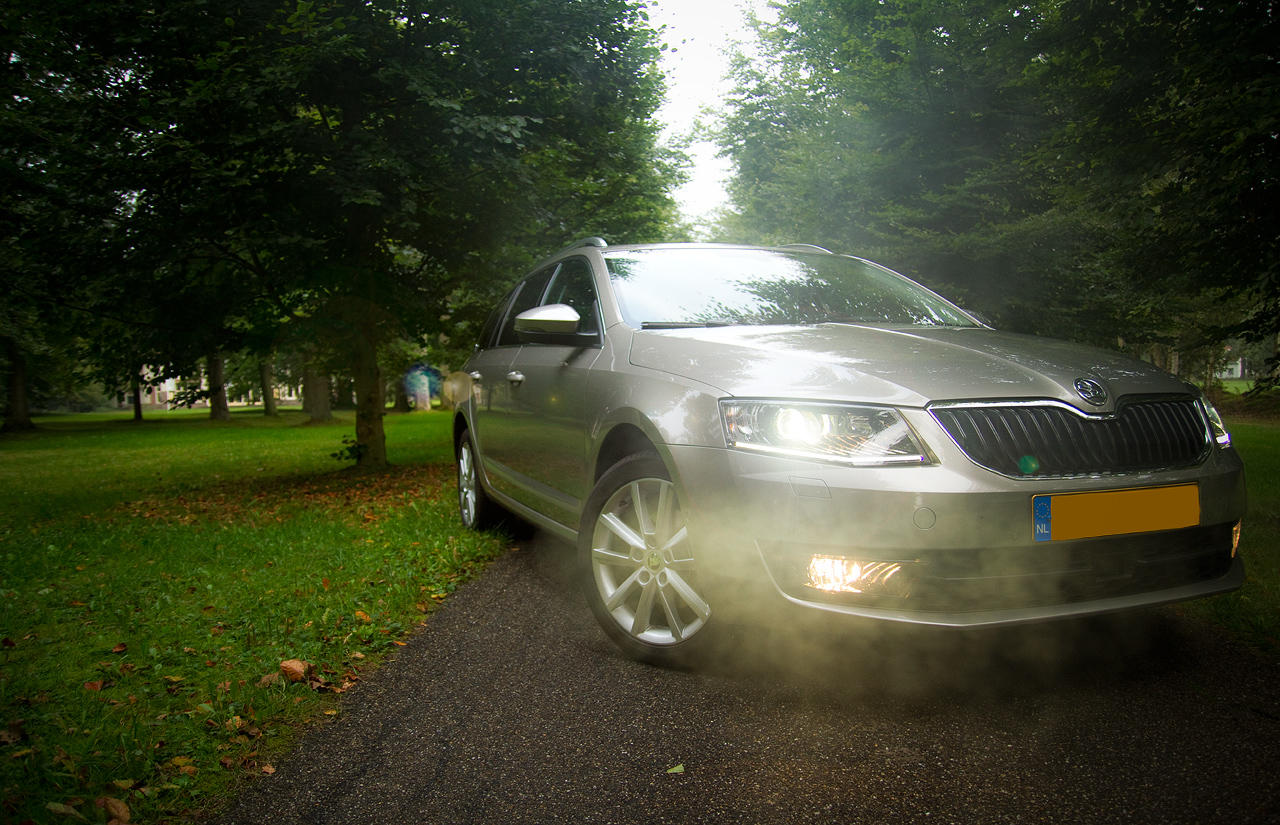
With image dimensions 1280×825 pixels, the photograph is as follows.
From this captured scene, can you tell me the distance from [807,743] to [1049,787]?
66 cm

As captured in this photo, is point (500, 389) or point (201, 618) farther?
point (500, 389)

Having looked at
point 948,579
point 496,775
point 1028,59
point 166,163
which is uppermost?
point 1028,59

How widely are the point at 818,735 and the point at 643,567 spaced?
926mm

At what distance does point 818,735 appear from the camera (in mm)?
2631

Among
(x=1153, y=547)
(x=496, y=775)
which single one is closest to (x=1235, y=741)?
(x=1153, y=547)

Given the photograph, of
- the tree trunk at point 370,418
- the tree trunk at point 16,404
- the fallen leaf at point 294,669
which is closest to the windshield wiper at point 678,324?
the fallen leaf at point 294,669

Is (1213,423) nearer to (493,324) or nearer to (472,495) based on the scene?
(493,324)

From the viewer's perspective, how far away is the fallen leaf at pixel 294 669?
3.35 metres

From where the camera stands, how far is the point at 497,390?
520 cm

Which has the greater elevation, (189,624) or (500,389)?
(500,389)

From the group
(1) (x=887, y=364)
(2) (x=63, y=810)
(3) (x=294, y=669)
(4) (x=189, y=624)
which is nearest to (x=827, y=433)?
(1) (x=887, y=364)

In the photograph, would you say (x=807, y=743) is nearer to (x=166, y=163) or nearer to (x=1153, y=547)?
(x=1153, y=547)

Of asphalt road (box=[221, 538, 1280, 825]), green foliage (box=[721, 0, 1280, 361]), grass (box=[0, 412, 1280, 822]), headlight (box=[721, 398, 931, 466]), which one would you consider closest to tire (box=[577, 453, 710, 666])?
asphalt road (box=[221, 538, 1280, 825])

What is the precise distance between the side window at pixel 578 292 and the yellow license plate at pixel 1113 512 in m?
2.13
